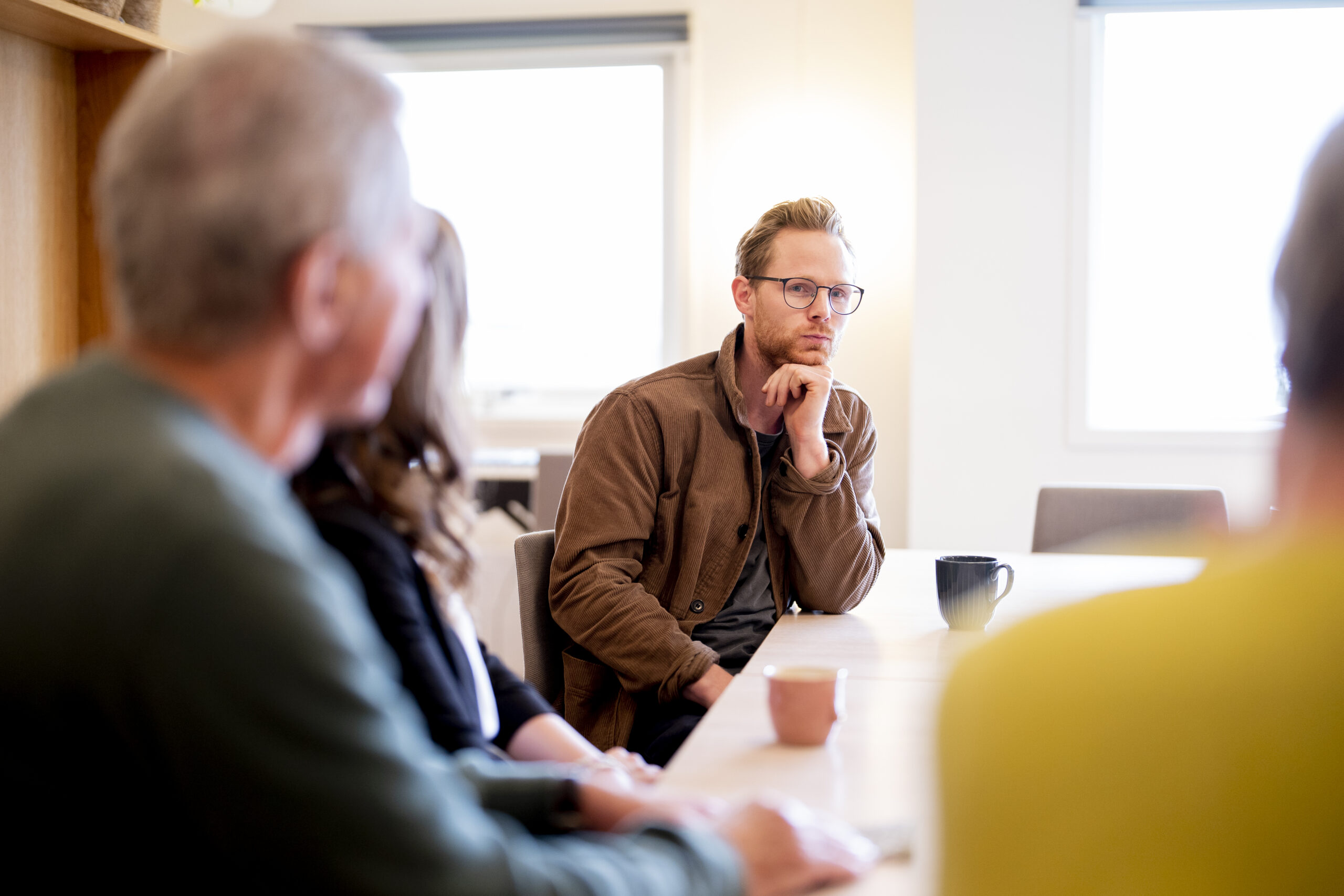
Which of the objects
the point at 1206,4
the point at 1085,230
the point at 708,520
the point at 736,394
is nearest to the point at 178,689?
the point at 708,520

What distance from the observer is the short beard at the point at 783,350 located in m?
2.15

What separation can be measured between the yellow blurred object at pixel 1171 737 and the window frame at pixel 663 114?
400 cm

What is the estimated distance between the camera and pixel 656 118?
4.55m

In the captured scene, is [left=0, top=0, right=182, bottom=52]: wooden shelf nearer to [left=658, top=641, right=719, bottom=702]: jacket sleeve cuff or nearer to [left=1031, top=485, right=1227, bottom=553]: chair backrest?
[left=658, top=641, right=719, bottom=702]: jacket sleeve cuff

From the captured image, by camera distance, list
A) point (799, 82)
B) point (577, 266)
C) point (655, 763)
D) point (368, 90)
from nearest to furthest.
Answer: point (368, 90) → point (655, 763) → point (799, 82) → point (577, 266)

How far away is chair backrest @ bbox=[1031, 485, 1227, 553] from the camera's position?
2.78m

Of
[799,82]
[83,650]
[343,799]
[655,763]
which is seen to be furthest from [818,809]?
[799,82]

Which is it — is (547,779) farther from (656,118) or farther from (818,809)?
(656,118)

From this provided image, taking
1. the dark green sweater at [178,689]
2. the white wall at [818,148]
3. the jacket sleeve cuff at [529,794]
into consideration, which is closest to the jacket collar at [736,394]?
the jacket sleeve cuff at [529,794]

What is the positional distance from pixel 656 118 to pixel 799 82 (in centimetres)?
59

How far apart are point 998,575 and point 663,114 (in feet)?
10.4

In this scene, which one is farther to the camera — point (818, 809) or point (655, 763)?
point (655, 763)

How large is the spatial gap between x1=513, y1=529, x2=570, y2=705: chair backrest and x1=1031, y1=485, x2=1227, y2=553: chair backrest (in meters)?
1.40

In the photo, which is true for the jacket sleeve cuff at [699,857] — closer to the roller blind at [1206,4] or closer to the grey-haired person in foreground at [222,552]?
the grey-haired person in foreground at [222,552]
